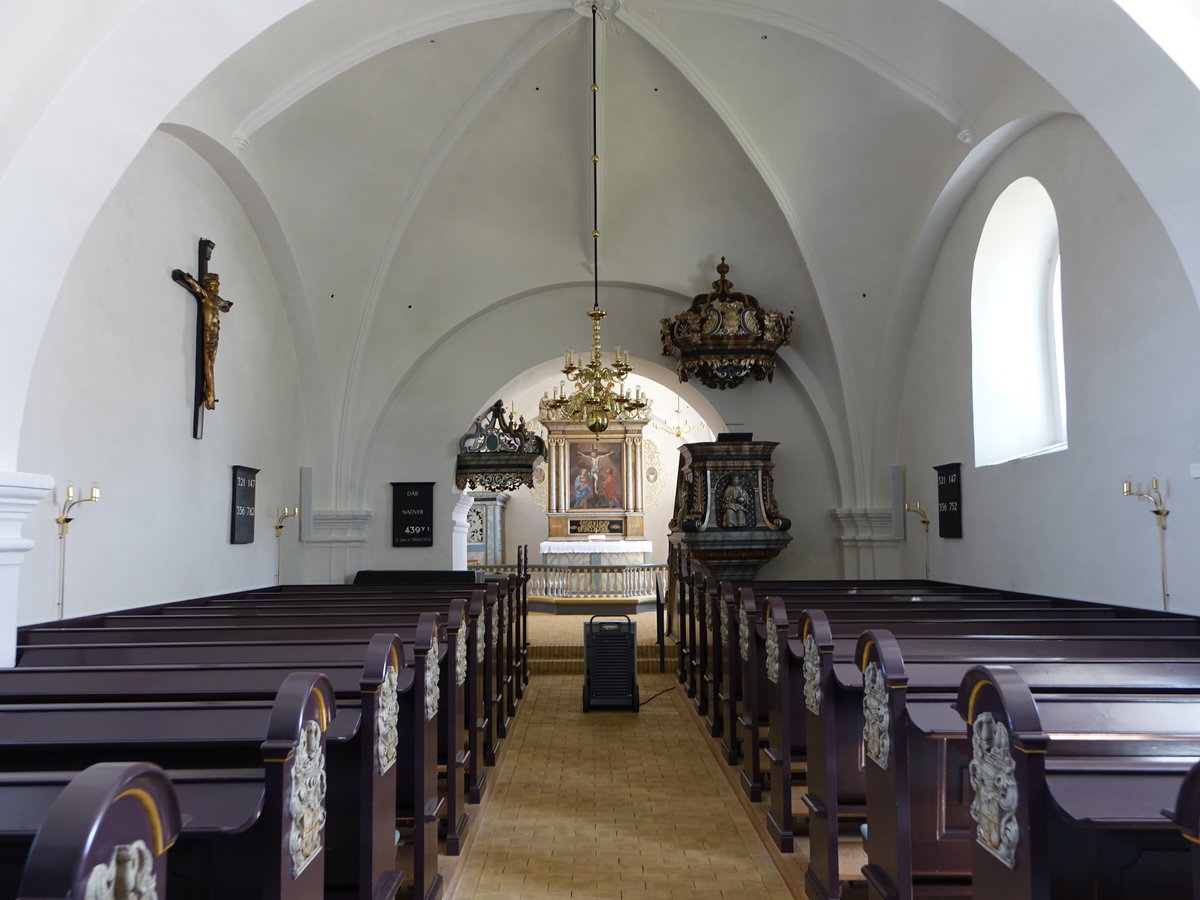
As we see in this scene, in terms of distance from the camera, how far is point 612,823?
5047 mm

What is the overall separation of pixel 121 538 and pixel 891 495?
765 centimetres

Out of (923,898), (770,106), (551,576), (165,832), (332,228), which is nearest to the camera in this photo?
(165,832)

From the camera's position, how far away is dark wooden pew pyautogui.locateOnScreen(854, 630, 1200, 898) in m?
2.91

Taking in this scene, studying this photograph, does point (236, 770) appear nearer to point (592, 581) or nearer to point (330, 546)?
point (330, 546)

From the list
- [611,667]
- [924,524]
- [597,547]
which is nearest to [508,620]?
[611,667]

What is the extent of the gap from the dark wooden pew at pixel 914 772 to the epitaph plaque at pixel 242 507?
6.65 meters

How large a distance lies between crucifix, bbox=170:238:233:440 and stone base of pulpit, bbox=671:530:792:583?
16.8ft

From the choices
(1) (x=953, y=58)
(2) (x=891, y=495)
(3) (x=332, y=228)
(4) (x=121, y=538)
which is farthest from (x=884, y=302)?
(4) (x=121, y=538)

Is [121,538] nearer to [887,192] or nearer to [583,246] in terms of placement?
[583,246]

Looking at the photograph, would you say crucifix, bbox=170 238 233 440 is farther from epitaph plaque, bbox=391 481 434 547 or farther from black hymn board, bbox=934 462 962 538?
black hymn board, bbox=934 462 962 538

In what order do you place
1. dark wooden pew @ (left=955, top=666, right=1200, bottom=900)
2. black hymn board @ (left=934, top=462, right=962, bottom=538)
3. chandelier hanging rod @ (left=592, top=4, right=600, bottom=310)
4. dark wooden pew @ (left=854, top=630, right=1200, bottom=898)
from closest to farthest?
dark wooden pew @ (left=955, top=666, right=1200, bottom=900) → dark wooden pew @ (left=854, top=630, right=1200, bottom=898) → chandelier hanging rod @ (left=592, top=4, right=600, bottom=310) → black hymn board @ (left=934, top=462, right=962, bottom=538)

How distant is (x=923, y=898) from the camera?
3080 millimetres

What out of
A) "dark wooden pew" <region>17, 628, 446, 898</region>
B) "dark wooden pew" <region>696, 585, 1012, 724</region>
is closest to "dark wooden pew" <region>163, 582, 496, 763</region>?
"dark wooden pew" <region>17, 628, 446, 898</region>

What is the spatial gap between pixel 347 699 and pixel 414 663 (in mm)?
417
